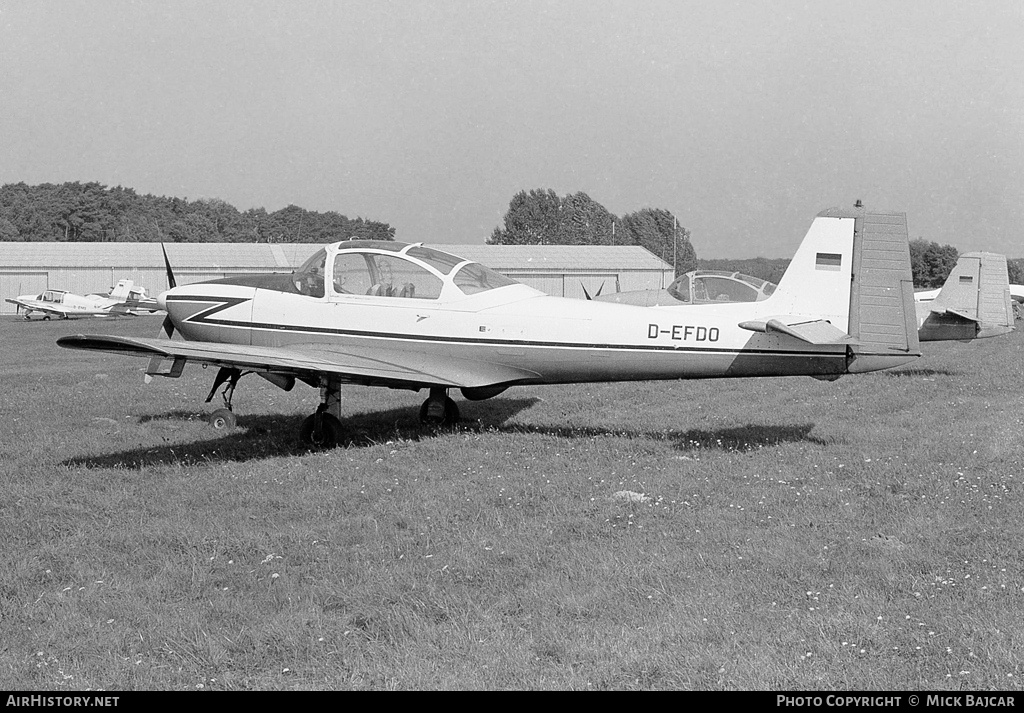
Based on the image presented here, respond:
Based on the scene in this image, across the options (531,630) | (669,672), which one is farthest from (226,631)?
(669,672)

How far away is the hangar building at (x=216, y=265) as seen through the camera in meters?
58.0

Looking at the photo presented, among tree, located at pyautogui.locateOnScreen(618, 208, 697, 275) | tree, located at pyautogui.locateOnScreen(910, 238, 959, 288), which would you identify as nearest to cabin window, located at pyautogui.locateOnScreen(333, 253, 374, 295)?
tree, located at pyautogui.locateOnScreen(910, 238, 959, 288)

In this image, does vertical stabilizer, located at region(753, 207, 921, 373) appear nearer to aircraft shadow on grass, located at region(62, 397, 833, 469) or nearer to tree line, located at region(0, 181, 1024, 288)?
aircraft shadow on grass, located at region(62, 397, 833, 469)

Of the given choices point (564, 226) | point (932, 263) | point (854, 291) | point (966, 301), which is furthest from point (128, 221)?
point (854, 291)

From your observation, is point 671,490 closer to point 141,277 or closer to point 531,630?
point 531,630

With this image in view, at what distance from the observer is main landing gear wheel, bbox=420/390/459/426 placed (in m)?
11.1

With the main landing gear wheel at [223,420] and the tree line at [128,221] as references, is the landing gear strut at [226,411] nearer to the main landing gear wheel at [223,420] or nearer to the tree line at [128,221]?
the main landing gear wheel at [223,420]

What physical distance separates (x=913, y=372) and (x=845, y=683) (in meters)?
15.1

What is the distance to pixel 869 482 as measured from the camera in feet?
24.5

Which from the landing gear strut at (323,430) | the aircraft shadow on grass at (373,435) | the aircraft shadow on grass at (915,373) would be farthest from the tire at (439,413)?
the aircraft shadow on grass at (915,373)

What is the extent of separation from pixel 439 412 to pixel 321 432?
5.73 feet

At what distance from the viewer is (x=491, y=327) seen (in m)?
9.96

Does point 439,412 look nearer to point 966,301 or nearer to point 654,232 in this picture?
point 966,301

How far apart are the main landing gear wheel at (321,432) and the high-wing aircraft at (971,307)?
13.5 metres
